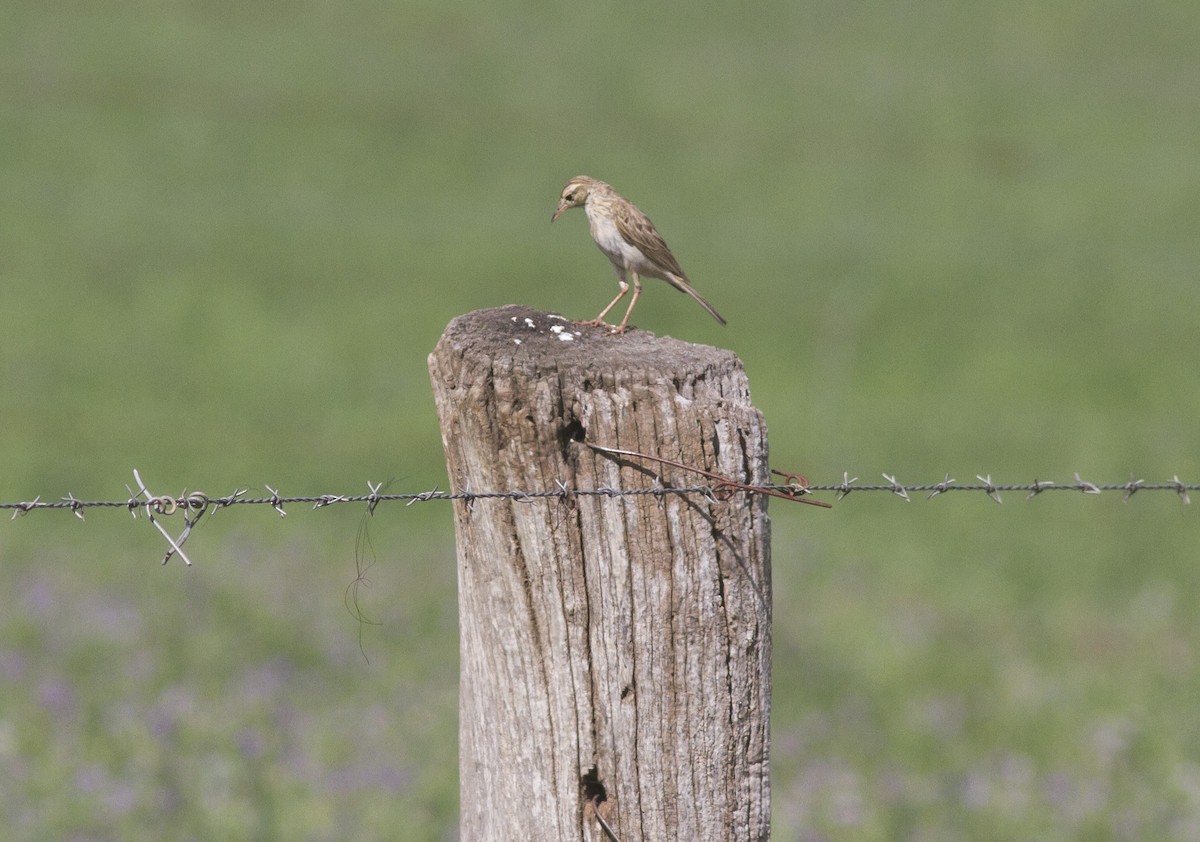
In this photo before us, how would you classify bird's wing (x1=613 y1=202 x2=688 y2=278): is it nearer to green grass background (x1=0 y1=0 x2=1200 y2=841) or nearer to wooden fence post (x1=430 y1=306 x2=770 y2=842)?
wooden fence post (x1=430 y1=306 x2=770 y2=842)

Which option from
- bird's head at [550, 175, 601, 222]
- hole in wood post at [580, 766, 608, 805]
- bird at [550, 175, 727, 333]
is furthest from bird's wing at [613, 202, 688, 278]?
hole in wood post at [580, 766, 608, 805]

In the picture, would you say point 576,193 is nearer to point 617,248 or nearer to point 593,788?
point 617,248

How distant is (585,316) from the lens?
21906mm

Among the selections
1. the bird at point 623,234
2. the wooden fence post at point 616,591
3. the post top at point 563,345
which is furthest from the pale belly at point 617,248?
the wooden fence post at point 616,591

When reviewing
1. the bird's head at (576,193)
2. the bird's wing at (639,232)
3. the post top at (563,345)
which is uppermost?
the bird's head at (576,193)

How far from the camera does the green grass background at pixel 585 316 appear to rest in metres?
7.41

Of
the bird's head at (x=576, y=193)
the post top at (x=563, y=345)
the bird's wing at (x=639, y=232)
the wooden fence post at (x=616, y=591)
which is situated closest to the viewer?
the wooden fence post at (x=616, y=591)

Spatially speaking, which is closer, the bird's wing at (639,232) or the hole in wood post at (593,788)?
the hole in wood post at (593,788)

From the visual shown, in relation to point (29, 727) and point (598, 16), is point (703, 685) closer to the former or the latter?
point (29, 727)

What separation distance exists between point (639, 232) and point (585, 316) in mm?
16417

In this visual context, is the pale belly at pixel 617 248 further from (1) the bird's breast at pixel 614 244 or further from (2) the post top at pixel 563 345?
(2) the post top at pixel 563 345

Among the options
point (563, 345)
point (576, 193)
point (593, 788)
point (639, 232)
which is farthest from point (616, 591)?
point (576, 193)

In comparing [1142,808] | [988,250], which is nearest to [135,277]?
[988,250]

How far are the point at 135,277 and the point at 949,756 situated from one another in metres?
17.4
